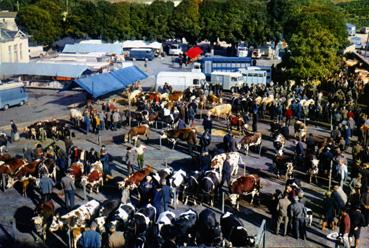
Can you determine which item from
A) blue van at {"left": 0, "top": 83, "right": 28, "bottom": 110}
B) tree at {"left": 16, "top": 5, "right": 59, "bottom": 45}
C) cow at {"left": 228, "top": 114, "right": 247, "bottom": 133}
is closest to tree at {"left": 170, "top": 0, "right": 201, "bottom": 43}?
tree at {"left": 16, "top": 5, "right": 59, "bottom": 45}

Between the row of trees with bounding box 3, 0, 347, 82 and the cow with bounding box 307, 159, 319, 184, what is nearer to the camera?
the cow with bounding box 307, 159, 319, 184

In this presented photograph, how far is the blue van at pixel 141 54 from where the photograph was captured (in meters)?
62.8

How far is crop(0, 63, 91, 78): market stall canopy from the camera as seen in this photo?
1731 inches

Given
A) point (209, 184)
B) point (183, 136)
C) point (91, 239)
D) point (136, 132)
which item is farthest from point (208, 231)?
point (136, 132)

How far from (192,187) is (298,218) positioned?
4.42 metres

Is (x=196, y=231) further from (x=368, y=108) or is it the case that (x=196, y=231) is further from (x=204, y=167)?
(x=368, y=108)

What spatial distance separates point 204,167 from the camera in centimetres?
2050

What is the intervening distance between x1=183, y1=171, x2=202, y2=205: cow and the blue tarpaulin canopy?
59.5 feet

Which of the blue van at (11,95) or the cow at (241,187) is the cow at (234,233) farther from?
the blue van at (11,95)

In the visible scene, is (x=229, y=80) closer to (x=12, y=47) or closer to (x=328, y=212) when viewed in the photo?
(x=12, y=47)

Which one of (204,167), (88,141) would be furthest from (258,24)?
(204,167)

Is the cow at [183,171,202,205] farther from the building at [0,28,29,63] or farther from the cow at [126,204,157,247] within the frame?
the building at [0,28,29,63]

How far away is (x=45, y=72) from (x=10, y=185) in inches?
1005

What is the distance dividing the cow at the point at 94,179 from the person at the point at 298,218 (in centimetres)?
760
